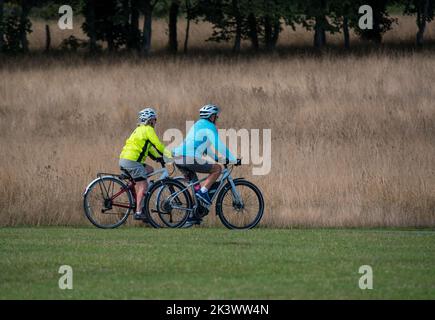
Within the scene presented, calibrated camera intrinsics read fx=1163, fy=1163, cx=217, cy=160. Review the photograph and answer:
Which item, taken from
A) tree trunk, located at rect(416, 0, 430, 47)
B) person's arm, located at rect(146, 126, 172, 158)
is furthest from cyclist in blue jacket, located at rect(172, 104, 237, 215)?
tree trunk, located at rect(416, 0, 430, 47)

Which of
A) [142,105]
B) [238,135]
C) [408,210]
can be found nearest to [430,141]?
[238,135]

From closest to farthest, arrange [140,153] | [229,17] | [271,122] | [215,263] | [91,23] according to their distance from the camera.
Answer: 1. [215,263]
2. [140,153]
3. [271,122]
4. [91,23]
5. [229,17]

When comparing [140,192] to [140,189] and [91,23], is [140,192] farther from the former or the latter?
[91,23]

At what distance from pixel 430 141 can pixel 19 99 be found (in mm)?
12330

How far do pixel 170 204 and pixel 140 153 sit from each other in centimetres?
92

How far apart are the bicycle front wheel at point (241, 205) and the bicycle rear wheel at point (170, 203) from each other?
520 millimetres

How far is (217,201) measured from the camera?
17688 millimetres

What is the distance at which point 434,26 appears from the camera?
182 feet

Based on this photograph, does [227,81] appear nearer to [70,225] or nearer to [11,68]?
[11,68]

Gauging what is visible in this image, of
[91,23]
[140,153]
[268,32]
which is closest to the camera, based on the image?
[140,153]

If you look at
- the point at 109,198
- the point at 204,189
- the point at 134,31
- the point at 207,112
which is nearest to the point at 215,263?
the point at 204,189

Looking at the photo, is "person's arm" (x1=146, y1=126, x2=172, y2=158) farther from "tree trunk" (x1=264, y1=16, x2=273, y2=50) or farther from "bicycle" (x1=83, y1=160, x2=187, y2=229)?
"tree trunk" (x1=264, y1=16, x2=273, y2=50)

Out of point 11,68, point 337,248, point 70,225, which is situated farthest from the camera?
point 11,68

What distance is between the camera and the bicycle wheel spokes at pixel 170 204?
57.9ft
